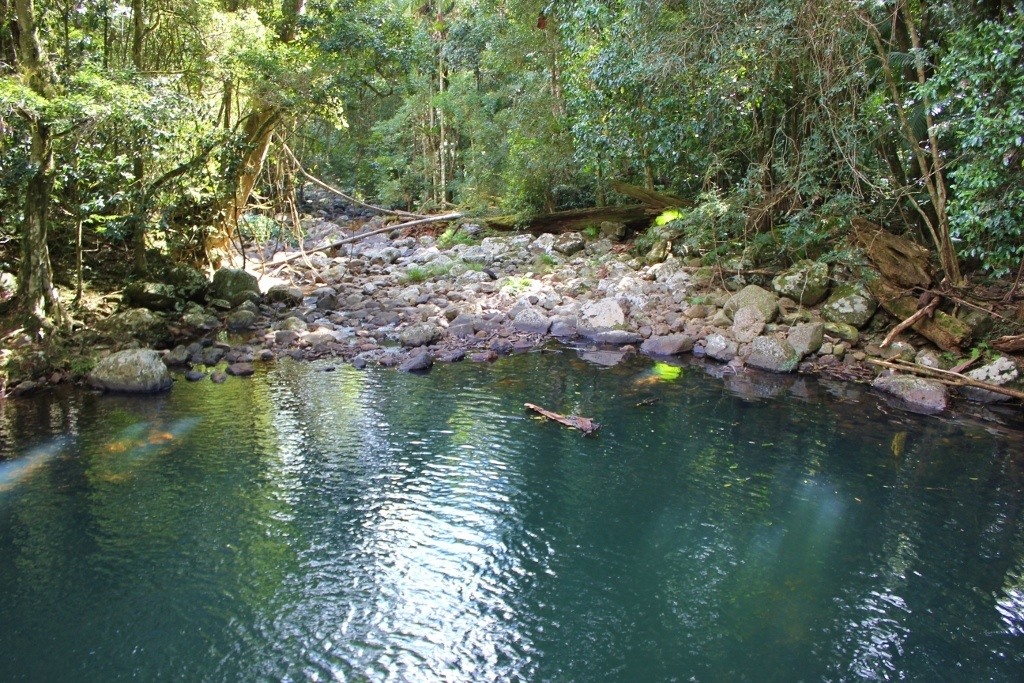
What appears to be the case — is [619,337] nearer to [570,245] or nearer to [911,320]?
[911,320]

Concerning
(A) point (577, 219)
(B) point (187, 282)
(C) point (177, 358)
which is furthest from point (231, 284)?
(A) point (577, 219)

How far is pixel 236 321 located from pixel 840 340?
11490 mm

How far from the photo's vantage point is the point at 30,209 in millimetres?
10891

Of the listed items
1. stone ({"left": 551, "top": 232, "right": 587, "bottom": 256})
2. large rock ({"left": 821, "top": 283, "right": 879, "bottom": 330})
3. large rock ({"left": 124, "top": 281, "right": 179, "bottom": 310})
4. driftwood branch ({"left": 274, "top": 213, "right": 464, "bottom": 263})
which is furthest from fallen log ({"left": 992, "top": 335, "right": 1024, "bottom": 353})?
driftwood branch ({"left": 274, "top": 213, "right": 464, "bottom": 263})

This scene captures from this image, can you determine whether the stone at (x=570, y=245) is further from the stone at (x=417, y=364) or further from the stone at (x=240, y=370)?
the stone at (x=240, y=370)

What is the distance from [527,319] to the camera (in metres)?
15.0

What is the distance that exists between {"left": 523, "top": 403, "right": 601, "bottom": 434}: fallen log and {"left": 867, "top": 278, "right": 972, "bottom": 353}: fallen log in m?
6.10

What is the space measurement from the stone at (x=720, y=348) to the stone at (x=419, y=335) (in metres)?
5.09

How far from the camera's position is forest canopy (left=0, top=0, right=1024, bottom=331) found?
10.1 meters

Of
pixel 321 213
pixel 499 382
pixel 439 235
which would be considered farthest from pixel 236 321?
pixel 321 213

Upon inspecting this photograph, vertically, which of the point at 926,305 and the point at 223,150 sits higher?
the point at 223,150

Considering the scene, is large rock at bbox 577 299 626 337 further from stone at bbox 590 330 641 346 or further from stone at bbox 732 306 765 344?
stone at bbox 732 306 765 344

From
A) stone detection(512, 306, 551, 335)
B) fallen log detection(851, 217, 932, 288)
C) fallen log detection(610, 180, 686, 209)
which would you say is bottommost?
stone detection(512, 306, 551, 335)

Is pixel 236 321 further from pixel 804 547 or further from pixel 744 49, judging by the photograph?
pixel 804 547
